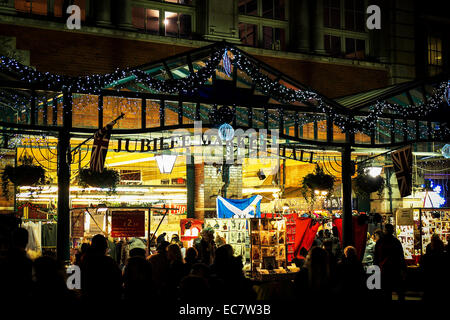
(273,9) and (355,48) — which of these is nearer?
(273,9)

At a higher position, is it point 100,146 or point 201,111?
point 201,111

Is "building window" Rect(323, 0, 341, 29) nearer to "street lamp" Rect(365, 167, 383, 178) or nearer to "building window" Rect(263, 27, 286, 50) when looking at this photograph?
"building window" Rect(263, 27, 286, 50)

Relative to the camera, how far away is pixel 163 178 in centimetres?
2197

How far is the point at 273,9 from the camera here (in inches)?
863

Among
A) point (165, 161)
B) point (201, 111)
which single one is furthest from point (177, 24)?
point (165, 161)

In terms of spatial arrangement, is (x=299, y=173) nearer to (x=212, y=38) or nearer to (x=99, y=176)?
(x=212, y=38)

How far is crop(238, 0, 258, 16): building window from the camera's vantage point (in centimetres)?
2116

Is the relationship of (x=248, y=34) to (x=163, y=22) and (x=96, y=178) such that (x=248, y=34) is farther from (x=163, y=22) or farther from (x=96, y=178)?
(x=96, y=178)

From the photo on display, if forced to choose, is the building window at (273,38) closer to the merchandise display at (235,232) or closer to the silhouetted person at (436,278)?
the merchandise display at (235,232)

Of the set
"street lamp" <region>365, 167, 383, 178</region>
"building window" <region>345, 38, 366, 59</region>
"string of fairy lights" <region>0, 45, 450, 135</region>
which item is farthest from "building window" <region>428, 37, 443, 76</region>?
"string of fairy lights" <region>0, 45, 450, 135</region>

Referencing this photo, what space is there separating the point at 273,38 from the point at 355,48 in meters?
3.93

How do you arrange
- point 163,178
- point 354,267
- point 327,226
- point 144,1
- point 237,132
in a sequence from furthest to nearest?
point 163,178
point 327,226
point 144,1
point 237,132
point 354,267
